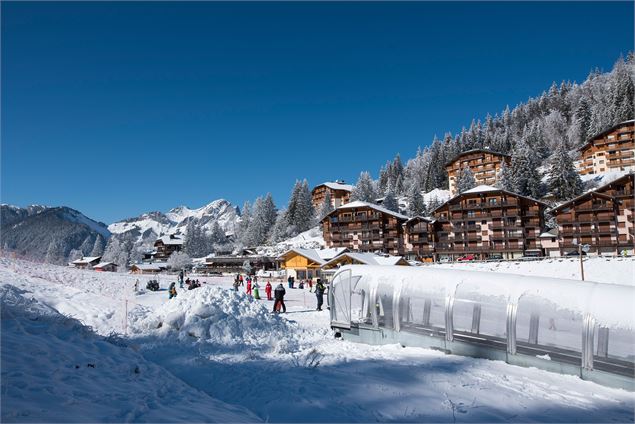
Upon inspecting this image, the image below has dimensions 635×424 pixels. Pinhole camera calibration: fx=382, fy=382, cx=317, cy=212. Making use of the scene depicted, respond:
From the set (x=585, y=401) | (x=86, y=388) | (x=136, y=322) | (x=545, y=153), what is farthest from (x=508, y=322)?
(x=545, y=153)

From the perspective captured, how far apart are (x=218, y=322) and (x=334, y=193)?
4044 inches

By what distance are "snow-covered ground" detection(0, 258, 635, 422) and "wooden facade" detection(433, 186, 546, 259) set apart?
5600 cm

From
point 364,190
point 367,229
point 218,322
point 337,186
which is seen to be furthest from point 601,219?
point 337,186

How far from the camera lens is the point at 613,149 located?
8731cm

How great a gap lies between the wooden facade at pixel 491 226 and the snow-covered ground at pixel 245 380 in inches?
2205

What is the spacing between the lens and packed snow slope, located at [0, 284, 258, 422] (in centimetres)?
512

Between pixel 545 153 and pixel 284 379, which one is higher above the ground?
pixel 545 153

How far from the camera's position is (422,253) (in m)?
68.8

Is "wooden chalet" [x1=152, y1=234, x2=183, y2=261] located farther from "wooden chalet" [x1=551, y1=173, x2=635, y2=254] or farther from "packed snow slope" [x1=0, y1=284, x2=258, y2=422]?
"packed snow slope" [x1=0, y1=284, x2=258, y2=422]

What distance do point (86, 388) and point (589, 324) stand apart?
426 inches

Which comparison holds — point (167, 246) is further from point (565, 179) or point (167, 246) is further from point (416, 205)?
point (565, 179)

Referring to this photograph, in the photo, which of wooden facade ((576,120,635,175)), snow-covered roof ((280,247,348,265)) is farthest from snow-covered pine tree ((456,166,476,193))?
snow-covered roof ((280,247,348,265))

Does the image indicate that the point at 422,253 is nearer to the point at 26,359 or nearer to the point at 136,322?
the point at 136,322

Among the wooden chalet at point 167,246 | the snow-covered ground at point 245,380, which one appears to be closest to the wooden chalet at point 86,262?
the wooden chalet at point 167,246
